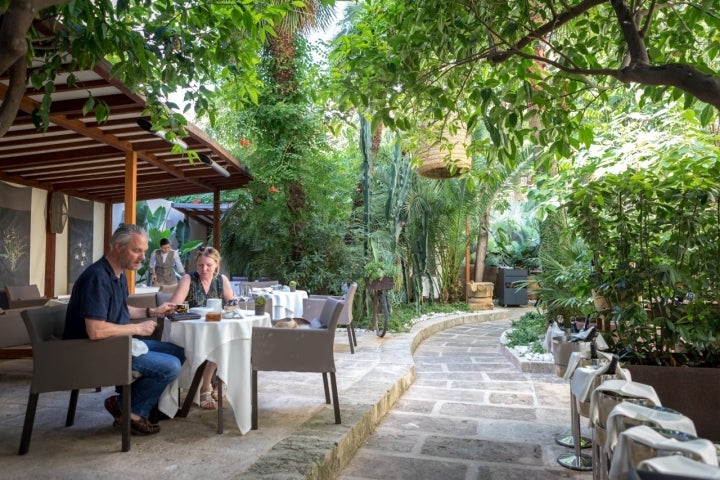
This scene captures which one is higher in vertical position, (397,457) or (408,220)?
(408,220)

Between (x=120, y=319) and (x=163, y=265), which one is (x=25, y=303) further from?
(x=120, y=319)

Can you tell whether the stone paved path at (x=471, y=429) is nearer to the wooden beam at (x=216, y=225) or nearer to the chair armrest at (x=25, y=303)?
the chair armrest at (x=25, y=303)

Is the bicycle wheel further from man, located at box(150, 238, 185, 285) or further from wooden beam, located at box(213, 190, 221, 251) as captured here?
man, located at box(150, 238, 185, 285)

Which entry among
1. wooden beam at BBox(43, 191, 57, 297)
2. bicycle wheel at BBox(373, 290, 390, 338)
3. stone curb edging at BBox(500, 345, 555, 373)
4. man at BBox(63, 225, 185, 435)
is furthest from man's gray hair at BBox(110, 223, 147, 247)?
wooden beam at BBox(43, 191, 57, 297)

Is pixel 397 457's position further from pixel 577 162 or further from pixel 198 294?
pixel 577 162

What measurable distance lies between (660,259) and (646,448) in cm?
267

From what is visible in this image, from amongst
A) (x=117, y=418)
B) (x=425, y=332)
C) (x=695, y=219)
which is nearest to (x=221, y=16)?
(x=117, y=418)

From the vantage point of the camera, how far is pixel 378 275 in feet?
26.4

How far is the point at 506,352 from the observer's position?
704cm

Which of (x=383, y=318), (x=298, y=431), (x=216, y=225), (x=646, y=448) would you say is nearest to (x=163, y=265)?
(x=216, y=225)

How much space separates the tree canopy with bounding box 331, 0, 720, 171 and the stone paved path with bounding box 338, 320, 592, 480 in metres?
1.85

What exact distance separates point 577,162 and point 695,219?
0.93 m

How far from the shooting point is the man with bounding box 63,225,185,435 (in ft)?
9.40

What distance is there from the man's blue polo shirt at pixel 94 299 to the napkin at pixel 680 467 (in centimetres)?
265
